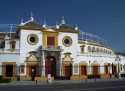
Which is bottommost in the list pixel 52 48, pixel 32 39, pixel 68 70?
pixel 68 70

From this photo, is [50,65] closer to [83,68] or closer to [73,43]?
[73,43]

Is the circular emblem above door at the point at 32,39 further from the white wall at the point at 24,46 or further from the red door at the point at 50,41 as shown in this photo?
the red door at the point at 50,41

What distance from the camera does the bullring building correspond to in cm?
5325

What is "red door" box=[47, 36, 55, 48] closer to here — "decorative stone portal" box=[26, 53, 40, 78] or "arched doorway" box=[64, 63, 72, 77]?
"decorative stone portal" box=[26, 53, 40, 78]

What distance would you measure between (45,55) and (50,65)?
2.48 meters

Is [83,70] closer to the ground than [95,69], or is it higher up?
closer to the ground

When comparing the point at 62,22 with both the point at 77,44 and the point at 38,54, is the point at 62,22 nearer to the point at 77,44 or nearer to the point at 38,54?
the point at 77,44

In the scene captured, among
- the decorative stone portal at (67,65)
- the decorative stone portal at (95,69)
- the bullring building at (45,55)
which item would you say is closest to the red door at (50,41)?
the bullring building at (45,55)

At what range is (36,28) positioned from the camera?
55906 millimetres

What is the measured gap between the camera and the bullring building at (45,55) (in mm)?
53250

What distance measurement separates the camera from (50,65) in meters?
56.9

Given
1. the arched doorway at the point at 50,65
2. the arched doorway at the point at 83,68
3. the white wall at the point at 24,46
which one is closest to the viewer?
the white wall at the point at 24,46

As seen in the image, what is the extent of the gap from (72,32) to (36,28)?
817 cm

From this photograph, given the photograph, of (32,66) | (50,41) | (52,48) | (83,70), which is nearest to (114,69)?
(83,70)
